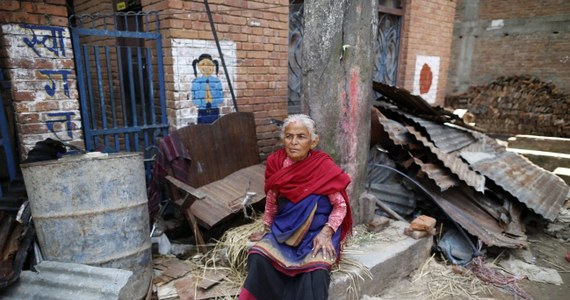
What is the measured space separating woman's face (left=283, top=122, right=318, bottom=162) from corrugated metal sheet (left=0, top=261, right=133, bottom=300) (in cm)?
142

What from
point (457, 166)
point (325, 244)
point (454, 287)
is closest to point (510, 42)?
point (457, 166)

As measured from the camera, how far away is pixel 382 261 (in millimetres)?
3004

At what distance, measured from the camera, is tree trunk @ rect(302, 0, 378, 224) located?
9.29ft

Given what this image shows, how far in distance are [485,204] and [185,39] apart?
422cm

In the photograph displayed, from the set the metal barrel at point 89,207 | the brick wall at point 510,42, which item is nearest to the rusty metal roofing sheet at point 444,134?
the metal barrel at point 89,207

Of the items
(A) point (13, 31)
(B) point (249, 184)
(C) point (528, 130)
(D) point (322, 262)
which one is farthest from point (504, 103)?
(A) point (13, 31)

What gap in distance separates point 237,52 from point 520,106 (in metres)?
11.4

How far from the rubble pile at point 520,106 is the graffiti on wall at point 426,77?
18.5 ft

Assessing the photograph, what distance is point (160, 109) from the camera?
4160 mm

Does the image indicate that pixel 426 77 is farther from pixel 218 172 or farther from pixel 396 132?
pixel 218 172

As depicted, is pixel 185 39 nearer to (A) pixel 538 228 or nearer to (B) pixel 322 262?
(B) pixel 322 262

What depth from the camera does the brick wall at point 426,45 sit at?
22.1 ft

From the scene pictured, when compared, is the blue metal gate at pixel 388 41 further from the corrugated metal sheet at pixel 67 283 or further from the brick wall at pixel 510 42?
the brick wall at pixel 510 42

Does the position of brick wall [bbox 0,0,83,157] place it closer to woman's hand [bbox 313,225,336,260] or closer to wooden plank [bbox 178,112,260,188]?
wooden plank [bbox 178,112,260,188]
